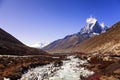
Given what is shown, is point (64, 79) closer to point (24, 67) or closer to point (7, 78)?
point (7, 78)

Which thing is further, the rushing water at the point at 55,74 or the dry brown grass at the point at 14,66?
the dry brown grass at the point at 14,66

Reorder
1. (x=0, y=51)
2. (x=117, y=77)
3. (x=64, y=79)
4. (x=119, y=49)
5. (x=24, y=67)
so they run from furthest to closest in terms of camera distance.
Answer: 1. (x=119, y=49)
2. (x=0, y=51)
3. (x=24, y=67)
4. (x=64, y=79)
5. (x=117, y=77)

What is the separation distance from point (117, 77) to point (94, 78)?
3167 mm

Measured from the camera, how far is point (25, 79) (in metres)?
41.0

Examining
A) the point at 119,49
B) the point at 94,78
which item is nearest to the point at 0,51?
the point at 119,49

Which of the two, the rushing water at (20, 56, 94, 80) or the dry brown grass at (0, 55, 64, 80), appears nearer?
the rushing water at (20, 56, 94, 80)

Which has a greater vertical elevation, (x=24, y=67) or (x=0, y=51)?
(x=0, y=51)

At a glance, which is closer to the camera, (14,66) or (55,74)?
(55,74)

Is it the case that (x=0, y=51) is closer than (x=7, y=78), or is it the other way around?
(x=7, y=78)

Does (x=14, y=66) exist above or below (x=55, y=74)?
above

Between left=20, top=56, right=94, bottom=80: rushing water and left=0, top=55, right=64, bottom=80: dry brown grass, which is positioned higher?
left=0, top=55, right=64, bottom=80: dry brown grass

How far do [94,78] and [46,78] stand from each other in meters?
9.55

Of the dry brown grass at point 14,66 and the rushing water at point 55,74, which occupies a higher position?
the dry brown grass at point 14,66

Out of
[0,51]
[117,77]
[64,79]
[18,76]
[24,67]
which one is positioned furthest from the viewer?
[0,51]
